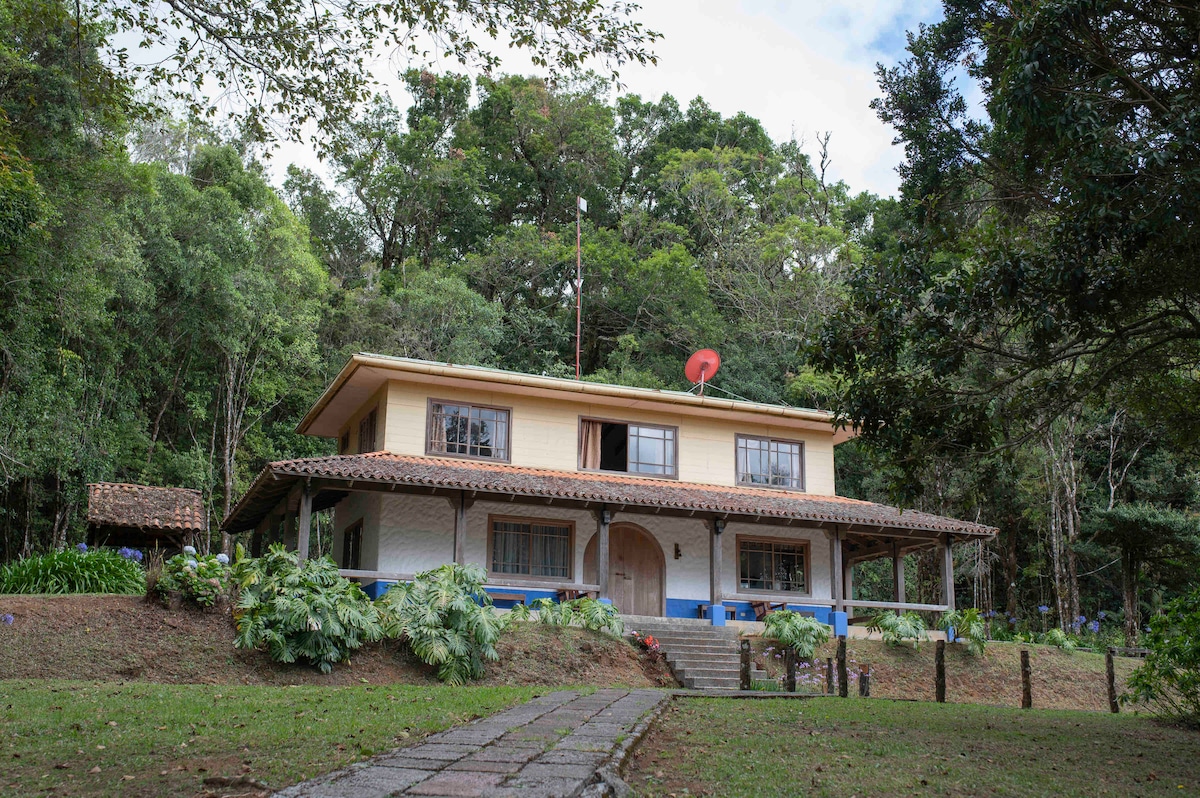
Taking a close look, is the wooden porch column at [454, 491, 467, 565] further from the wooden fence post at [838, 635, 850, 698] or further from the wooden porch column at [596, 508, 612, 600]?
the wooden fence post at [838, 635, 850, 698]

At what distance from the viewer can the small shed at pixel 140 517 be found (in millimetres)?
19781

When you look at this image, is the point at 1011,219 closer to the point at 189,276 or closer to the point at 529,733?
the point at 529,733

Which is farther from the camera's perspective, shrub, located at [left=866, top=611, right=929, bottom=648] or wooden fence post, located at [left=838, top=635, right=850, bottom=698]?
shrub, located at [left=866, top=611, right=929, bottom=648]

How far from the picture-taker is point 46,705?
885 cm

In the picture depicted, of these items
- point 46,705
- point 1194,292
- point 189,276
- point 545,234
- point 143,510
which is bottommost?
point 46,705

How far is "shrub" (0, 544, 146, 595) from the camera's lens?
15125 millimetres

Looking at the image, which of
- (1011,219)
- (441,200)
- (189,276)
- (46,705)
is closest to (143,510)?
(189,276)

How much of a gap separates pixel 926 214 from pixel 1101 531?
749 inches

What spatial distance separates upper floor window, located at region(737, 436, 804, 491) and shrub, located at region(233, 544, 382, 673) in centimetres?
1034

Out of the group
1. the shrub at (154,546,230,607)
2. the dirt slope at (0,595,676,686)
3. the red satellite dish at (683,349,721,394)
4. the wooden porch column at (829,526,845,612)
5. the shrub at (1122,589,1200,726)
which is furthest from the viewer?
the red satellite dish at (683,349,721,394)

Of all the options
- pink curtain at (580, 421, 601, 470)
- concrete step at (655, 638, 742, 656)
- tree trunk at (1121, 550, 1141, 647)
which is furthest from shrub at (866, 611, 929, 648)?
tree trunk at (1121, 550, 1141, 647)

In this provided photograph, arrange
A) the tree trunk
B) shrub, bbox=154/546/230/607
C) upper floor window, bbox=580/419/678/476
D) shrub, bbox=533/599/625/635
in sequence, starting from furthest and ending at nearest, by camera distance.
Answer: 1. the tree trunk
2. upper floor window, bbox=580/419/678/476
3. shrub, bbox=533/599/625/635
4. shrub, bbox=154/546/230/607

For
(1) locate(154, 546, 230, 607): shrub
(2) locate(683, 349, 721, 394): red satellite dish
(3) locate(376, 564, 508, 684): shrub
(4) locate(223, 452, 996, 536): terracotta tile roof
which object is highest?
(2) locate(683, 349, 721, 394): red satellite dish

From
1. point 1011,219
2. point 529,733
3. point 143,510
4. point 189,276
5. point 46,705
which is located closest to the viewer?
point 529,733
